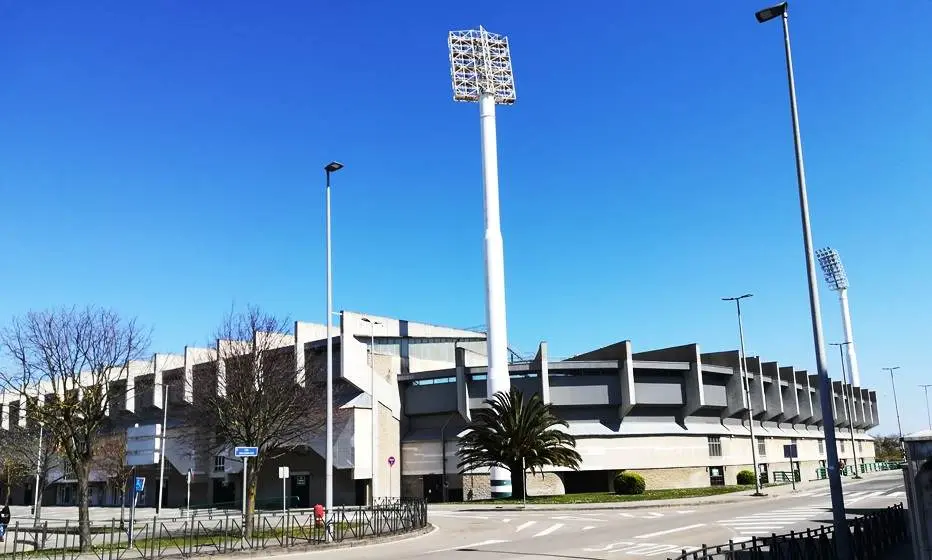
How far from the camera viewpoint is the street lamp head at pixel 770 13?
15455 mm

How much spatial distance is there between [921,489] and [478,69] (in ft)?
172

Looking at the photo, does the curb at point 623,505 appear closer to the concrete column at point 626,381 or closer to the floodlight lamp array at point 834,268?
the concrete column at point 626,381

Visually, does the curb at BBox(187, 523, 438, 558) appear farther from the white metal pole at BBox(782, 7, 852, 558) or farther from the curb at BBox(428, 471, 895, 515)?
the curb at BBox(428, 471, 895, 515)

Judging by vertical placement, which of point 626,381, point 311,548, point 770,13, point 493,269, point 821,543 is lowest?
point 311,548

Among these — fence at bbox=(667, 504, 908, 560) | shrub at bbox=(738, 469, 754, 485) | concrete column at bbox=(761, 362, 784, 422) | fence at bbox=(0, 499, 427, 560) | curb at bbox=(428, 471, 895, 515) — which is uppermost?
concrete column at bbox=(761, 362, 784, 422)

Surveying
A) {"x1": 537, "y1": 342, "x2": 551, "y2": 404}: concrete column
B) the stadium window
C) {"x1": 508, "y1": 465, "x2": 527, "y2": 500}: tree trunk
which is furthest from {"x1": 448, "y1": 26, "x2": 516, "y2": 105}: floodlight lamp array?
the stadium window

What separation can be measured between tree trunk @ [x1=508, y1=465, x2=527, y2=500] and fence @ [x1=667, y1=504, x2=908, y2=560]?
28369mm

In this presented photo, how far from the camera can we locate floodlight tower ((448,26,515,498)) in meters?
53.8

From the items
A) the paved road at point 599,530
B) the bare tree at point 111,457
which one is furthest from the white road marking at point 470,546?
the bare tree at point 111,457

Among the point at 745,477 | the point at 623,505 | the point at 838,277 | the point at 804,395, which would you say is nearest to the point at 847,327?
the point at 838,277

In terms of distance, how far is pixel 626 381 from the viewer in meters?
57.4

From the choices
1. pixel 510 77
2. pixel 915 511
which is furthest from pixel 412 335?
pixel 915 511

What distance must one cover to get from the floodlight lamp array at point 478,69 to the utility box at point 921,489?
2010 inches

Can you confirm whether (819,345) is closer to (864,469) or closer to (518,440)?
(518,440)
